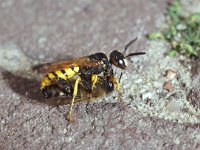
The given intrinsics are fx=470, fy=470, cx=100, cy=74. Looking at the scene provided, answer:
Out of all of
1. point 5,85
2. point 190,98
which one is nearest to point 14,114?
point 5,85

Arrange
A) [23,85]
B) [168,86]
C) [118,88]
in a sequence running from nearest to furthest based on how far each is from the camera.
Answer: [118,88]
[168,86]
[23,85]

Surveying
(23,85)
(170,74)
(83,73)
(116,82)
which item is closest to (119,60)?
(116,82)

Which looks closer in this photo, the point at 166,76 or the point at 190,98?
the point at 190,98

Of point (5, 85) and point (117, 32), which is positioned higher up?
point (117, 32)

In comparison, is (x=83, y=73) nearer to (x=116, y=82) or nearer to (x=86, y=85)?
(x=86, y=85)

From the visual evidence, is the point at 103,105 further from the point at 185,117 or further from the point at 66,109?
the point at 185,117

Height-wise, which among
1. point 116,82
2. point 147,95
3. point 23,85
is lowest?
point 147,95

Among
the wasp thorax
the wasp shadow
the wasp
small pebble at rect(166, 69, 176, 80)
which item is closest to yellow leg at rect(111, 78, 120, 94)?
the wasp
